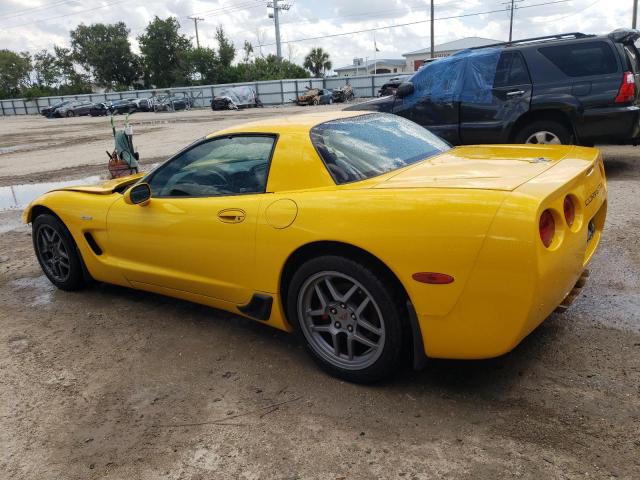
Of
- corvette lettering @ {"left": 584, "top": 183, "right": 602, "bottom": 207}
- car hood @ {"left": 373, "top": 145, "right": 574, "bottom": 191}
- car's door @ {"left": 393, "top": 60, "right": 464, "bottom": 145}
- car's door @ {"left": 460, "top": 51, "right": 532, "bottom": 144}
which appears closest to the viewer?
car hood @ {"left": 373, "top": 145, "right": 574, "bottom": 191}

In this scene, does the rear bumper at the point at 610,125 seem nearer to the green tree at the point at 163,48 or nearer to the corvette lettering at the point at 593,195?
the corvette lettering at the point at 593,195

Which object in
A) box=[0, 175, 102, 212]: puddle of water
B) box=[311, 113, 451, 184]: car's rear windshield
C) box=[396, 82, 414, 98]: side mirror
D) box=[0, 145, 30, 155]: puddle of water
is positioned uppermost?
box=[396, 82, 414, 98]: side mirror

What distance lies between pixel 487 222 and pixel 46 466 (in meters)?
2.22

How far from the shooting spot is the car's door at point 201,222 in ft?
10.2

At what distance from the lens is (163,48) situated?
75938 millimetres

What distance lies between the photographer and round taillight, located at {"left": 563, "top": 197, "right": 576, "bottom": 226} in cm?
257

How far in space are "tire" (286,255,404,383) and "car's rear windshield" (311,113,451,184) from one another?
527 mm

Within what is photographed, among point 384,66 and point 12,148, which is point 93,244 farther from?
point 384,66

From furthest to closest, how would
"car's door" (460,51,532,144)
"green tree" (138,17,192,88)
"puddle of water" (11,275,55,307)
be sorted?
"green tree" (138,17,192,88), "car's door" (460,51,532,144), "puddle of water" (11,275,55,307)

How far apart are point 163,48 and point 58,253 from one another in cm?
7883

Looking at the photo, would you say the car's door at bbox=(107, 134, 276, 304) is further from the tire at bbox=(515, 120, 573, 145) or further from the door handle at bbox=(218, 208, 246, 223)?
the tire at bbox=(515, 120, 573, 145)

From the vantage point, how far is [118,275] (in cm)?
399

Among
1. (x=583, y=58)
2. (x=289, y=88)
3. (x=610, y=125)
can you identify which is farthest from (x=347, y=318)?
(x=289, y=88)

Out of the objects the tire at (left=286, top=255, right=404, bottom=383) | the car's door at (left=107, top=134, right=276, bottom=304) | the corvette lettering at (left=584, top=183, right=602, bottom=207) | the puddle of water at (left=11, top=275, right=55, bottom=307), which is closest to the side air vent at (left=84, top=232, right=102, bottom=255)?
the car's door at (left=107, top=134, right=276, bottom=304)
